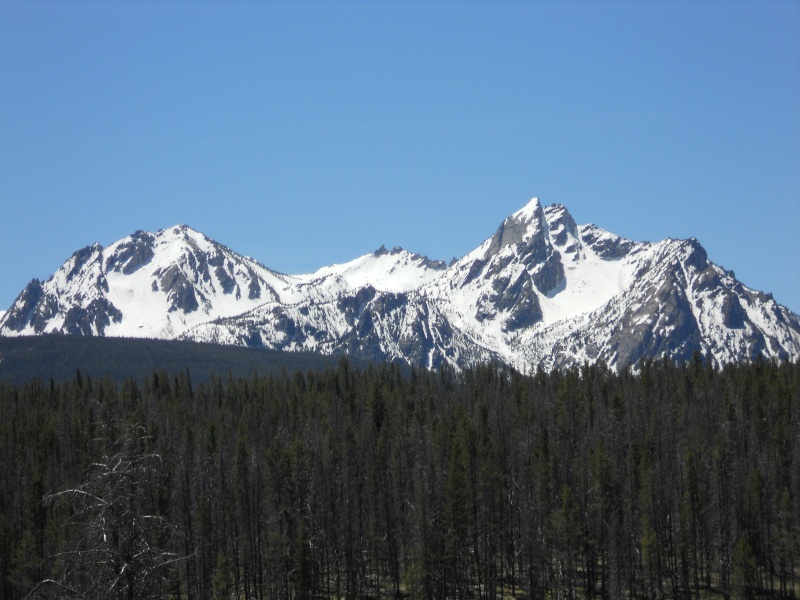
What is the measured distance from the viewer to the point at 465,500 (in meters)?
84.1

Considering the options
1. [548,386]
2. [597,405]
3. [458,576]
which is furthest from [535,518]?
[548,386]

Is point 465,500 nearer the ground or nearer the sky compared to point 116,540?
nearer the ground

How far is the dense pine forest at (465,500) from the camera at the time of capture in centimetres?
8231

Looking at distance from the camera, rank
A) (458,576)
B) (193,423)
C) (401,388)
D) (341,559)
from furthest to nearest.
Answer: (401,388) < (193,423) < (341,559) < (458,576)

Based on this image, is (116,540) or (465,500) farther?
(465,500)

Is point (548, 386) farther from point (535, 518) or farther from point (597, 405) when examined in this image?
point (535, 518)

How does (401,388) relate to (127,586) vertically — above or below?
above

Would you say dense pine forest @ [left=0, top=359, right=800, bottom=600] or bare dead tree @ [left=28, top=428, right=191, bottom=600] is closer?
bare dead tree @ [left=28, top=428, right=191, bottom=600]

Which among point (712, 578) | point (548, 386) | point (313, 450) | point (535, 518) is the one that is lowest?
point (712, 578)

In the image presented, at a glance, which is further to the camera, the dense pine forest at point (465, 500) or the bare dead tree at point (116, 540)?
the dense pine forest at point (465, 500)

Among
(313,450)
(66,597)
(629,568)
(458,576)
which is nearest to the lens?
(66,597)

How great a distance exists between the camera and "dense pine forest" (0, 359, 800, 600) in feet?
270

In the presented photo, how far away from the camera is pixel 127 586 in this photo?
56.5 feet

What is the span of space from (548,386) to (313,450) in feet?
228
